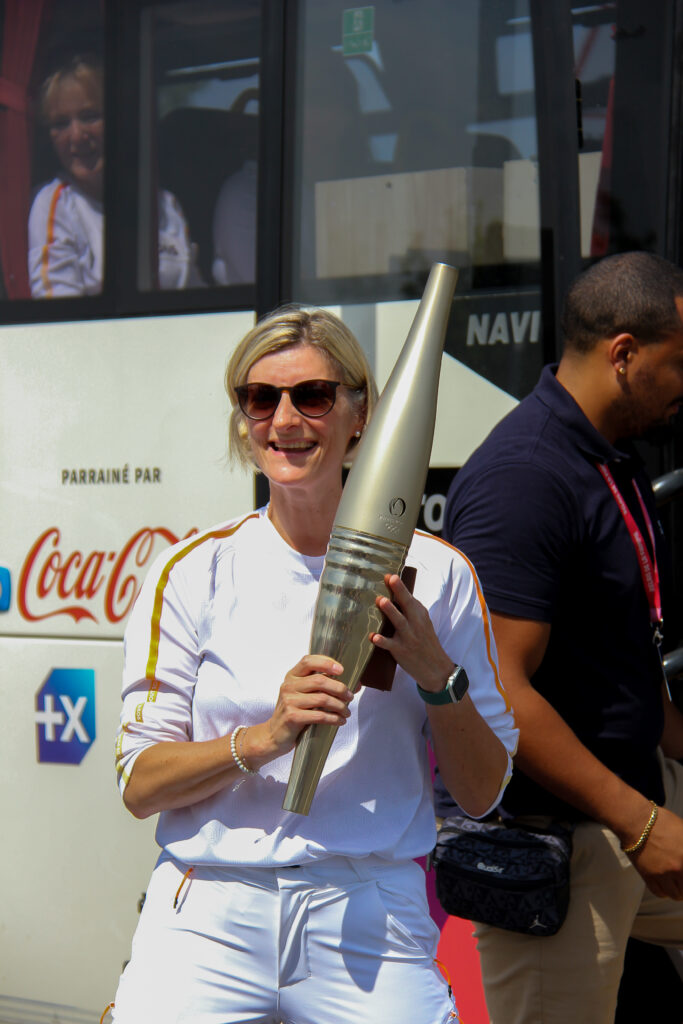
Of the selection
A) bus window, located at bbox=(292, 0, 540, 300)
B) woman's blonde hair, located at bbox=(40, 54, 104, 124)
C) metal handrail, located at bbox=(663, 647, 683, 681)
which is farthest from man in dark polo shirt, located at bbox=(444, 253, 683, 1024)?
woman's blonde hair, located at bbox=(40, 54, 104, 124)

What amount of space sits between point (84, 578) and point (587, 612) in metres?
1.58

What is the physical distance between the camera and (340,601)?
1.52 meters

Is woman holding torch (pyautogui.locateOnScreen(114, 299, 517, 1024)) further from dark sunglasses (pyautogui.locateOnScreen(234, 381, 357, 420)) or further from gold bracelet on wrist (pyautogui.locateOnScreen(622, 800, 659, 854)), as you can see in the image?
gold bracelet on wrist (pyautogui.locateOnScreen(622, 800, 659, 854))

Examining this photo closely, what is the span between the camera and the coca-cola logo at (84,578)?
3.32m

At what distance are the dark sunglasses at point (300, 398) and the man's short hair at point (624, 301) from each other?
953 mm

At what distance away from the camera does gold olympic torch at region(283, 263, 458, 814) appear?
4.94 ft

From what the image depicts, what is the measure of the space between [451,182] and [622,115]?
1.46ft

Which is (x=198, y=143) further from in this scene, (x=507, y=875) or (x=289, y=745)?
(x=289, y=745)

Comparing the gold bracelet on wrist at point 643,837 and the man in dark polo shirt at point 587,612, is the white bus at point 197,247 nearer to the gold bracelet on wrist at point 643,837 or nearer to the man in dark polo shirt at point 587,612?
the man in dark polo shirt at point 587,612

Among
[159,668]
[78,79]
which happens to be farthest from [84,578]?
[159,668]

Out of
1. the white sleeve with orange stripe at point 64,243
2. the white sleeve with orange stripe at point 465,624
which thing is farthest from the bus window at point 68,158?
the white sleeve with orange stripe at point 465,624

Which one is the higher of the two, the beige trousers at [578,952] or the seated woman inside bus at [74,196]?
the seated woman inside bus at [74,196]

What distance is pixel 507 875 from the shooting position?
7.61 feet

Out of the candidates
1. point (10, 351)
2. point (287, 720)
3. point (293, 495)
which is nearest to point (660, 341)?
point (293, 495)
